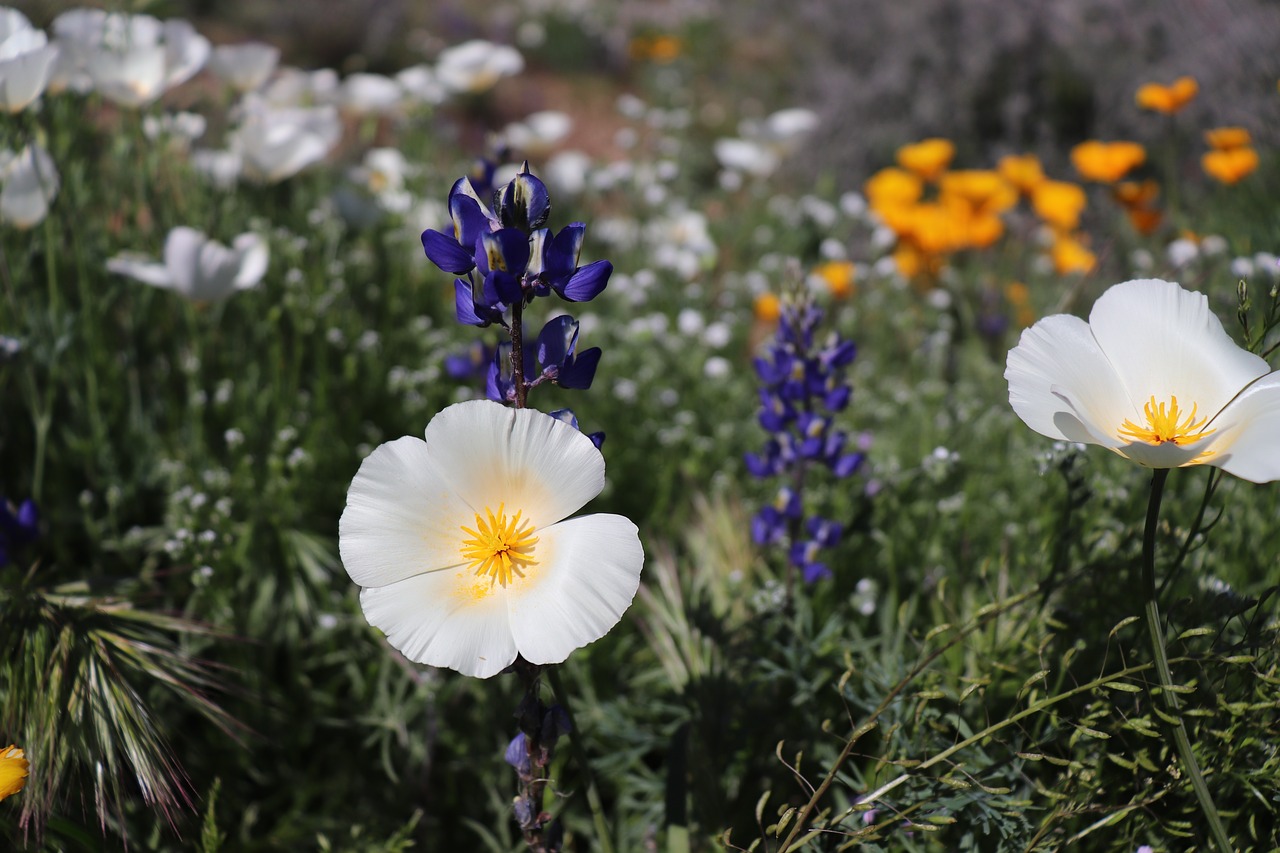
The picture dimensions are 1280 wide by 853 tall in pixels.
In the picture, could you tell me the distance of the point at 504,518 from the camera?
50.3 inches

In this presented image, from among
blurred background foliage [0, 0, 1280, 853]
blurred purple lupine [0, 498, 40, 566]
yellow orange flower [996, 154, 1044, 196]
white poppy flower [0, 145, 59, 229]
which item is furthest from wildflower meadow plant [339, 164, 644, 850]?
yellow orange flower [996, 154, 1044, 196]

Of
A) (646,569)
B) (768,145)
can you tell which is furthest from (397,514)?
(768,145)

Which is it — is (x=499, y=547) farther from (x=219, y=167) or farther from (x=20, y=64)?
(x=219, y=167)

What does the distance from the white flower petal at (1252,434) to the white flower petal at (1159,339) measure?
0.09 m

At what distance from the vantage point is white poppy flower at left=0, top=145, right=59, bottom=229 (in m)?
2.07

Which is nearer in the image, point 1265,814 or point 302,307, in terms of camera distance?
point 1265,814

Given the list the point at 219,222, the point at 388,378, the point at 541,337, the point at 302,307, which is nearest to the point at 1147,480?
the point at 541,337

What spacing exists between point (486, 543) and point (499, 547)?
19 mm

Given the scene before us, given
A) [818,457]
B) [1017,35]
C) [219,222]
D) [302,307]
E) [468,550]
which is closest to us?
[468,550]

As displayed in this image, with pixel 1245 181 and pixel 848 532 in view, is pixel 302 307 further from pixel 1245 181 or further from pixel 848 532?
pixel 1245 181

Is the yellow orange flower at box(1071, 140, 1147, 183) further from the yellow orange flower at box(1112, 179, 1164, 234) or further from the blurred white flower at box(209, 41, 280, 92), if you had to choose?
the blurred white flower at box(209, 41, 280, 92)

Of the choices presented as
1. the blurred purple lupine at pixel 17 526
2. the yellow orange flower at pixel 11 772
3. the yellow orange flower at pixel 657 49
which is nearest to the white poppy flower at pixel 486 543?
the yellow orange flower at pixel 11 772

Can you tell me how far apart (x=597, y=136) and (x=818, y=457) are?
513 cm

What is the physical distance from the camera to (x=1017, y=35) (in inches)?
201
